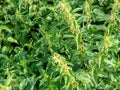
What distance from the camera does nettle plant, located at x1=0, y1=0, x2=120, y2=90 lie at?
3068 mm

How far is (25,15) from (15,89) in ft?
3.06

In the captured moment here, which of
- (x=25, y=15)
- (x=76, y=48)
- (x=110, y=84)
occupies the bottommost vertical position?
(x=110, y=84)

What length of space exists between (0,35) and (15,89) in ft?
2.42

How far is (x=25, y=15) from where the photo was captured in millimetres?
3801

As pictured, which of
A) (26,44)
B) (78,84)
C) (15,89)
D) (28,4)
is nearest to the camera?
(78,84)

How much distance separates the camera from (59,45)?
3.37m

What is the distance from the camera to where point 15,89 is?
3262 millimetres

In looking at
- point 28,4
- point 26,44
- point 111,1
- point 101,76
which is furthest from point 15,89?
point 111,1

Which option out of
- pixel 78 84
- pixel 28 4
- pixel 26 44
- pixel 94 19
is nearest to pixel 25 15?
pixel 28 4

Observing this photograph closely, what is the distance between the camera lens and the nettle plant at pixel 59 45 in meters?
3.07

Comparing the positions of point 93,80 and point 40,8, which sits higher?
point 40,8

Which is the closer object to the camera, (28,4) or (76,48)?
(76,48)

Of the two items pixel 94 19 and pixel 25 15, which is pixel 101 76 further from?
pixel 25 15

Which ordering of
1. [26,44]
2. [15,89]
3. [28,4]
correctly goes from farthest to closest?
[28,4] < [26,44] < [15,89]
